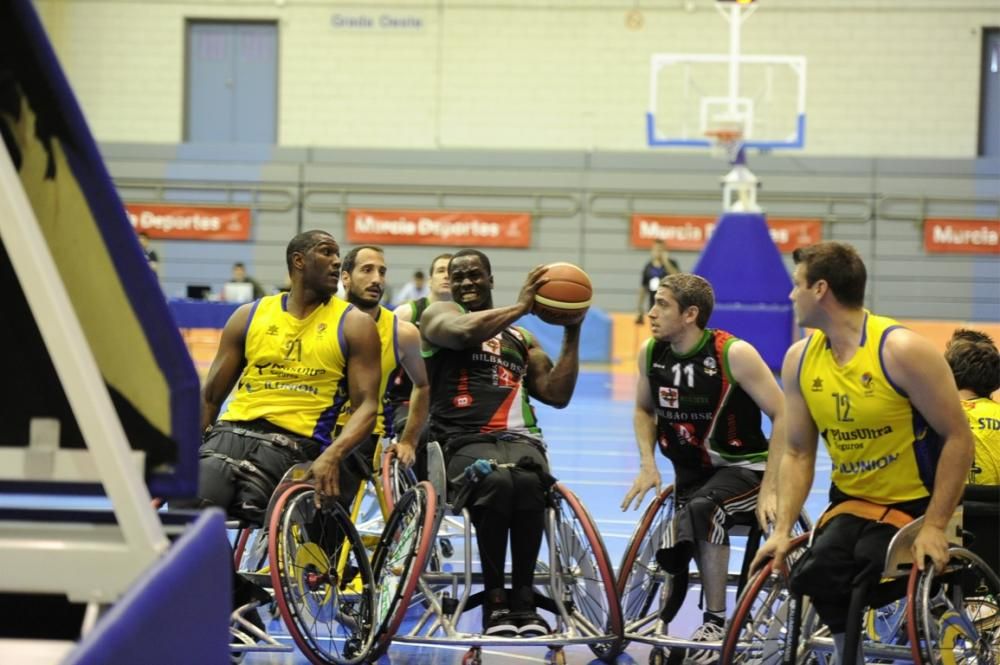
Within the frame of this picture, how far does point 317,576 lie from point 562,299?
52.4 inches

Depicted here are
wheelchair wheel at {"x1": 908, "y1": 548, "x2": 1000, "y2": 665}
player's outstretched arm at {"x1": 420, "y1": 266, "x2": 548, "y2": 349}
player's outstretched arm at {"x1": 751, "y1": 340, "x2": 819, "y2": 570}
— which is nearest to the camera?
wheelchair wheel at {"x1": 908, "y1": 548, "x2": 1000, "y2": 665}

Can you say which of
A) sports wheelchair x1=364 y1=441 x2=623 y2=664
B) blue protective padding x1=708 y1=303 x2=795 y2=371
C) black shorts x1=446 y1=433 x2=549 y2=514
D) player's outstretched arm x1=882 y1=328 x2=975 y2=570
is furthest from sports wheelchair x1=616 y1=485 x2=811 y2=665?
blue protective padding x1=708 y1=303 x2=795 y2=371

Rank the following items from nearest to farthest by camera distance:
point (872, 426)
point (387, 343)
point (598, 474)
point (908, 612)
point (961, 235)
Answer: point (908, 612)
point (872, 426)
point (387, 343)
point (598, 474)
point (961, 235)

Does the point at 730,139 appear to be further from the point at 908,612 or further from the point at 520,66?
the point at 908,612

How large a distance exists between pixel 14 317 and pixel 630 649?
3.42 m

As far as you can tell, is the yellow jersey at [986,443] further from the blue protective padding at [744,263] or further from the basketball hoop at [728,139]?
the basketball hoop at [728,139]

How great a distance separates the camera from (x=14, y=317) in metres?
1.91

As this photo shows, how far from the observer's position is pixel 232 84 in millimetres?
21094

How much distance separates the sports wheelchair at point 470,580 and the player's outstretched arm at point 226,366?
2.73ft

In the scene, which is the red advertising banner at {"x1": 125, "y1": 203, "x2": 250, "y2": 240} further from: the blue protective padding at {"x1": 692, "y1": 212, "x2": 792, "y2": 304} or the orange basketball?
the orange basketball

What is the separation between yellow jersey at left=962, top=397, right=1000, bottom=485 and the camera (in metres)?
4.23

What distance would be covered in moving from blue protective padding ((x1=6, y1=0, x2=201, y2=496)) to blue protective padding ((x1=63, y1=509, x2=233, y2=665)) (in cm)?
11

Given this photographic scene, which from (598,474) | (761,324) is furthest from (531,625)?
(761,324)

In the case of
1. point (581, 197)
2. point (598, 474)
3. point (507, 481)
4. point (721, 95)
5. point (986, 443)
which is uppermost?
point (721, 95)
